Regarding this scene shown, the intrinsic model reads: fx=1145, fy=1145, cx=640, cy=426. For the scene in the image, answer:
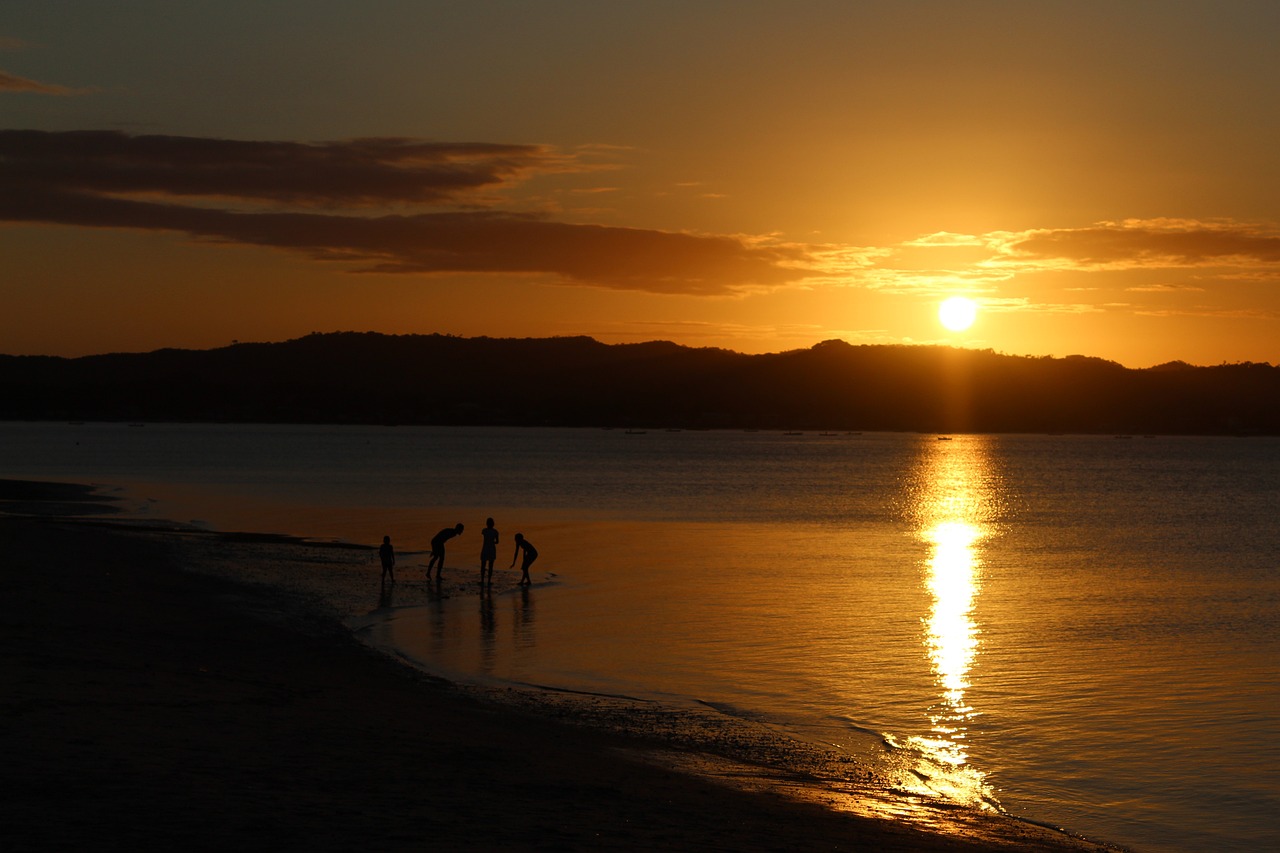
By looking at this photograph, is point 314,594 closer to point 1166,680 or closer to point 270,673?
point 270,673

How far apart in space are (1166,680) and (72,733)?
17.5 metres

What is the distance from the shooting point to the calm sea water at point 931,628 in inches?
567

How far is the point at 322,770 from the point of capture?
34.6ft

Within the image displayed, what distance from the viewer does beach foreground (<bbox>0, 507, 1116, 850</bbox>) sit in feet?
28.3

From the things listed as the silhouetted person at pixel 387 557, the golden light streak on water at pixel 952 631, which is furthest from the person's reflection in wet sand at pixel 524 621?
the golden light streak on water at pixel 952 631

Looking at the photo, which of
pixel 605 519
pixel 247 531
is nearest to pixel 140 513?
pixel 247 531

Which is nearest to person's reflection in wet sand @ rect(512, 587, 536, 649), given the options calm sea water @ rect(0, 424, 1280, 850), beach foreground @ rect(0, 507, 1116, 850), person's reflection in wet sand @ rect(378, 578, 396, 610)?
calm sea water @ rect(0, 424, 1280, 850)

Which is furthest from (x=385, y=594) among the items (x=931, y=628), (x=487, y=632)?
(x=931, y=628)

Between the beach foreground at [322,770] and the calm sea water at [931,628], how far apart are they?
301 centimetres

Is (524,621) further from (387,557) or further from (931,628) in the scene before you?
(931,628)

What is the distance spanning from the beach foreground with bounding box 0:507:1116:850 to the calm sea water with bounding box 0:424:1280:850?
301 centimetres

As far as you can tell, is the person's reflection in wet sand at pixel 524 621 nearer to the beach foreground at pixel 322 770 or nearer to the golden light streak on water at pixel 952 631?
the beach foreground at pixel 322 770

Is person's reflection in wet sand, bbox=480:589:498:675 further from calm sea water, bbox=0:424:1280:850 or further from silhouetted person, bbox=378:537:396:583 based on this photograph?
silhouetted person, bbox=378:537:396:583

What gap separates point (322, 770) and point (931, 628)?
691 inches
